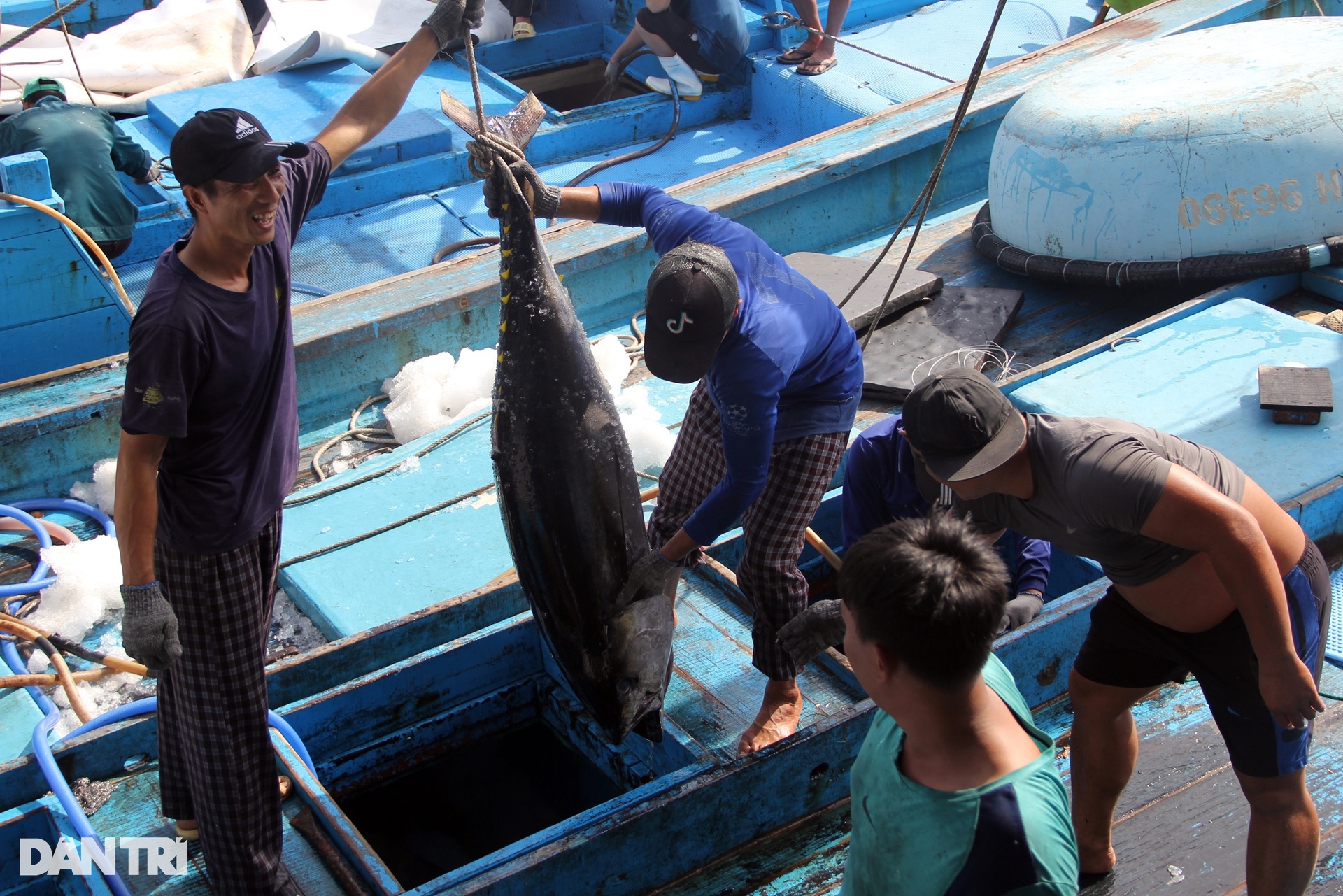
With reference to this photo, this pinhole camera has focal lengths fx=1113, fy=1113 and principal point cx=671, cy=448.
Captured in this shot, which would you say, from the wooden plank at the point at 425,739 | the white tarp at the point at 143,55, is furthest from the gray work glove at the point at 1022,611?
the white tarp at the point at 143,55

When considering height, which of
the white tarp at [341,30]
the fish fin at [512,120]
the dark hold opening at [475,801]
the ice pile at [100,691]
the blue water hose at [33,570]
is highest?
the fish fin at [512,120]

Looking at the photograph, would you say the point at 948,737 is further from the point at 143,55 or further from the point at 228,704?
the point at 143,55

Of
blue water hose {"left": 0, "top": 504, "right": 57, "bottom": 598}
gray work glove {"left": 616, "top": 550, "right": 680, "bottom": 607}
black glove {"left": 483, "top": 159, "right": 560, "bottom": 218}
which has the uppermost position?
black glove {"left": 483, "top": 159, "right": 560, "bottom": 218}

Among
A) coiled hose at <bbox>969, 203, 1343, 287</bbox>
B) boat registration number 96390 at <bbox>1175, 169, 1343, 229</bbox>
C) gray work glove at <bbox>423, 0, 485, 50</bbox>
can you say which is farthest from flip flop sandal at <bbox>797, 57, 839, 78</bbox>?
gray work glove at <bbox>423, 0, 485, 50</bbox>

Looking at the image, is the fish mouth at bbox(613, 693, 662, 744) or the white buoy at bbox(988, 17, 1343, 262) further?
the white buoy at bbox(988, 17, 1343, 262)

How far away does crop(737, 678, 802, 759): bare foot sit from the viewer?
10.2 feet

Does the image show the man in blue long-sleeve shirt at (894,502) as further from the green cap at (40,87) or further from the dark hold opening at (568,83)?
the dark hold opening at (568,83)

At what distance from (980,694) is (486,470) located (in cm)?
306

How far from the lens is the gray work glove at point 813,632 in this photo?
109 inches

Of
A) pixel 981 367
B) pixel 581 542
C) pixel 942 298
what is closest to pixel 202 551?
pixel 581 542

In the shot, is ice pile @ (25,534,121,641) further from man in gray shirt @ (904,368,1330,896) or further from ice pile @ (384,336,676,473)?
man in gray shirt @ (904,368,1330,896)

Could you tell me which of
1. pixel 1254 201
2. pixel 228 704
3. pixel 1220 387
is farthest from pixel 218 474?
pixel 1254 201

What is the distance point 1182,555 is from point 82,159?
5.09 meters

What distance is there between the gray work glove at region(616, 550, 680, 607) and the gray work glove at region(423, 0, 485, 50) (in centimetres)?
150
